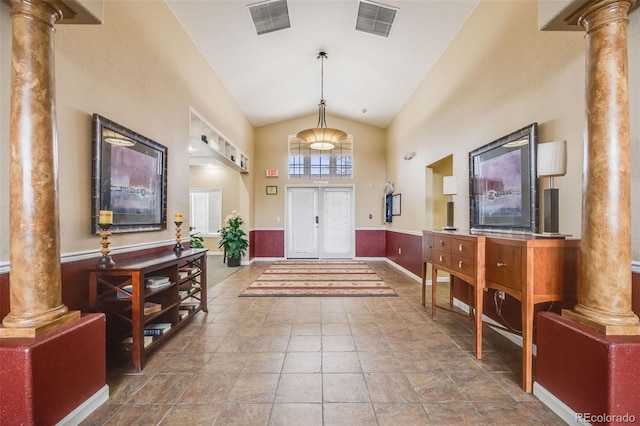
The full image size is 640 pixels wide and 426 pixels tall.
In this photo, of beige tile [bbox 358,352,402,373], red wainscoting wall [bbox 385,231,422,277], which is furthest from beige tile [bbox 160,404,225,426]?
red wainscoting wall [bbox 385,231,422,277]

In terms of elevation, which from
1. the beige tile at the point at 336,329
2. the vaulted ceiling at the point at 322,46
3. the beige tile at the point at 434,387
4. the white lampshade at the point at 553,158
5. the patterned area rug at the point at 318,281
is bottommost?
the patterned area rug at the point at 318,281

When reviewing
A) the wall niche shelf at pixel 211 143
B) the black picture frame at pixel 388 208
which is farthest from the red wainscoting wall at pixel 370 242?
the wall niche shelf at pixel 211 143

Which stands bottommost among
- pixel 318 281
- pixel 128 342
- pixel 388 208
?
pixel 318 281

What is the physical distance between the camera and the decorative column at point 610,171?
60.8 inches

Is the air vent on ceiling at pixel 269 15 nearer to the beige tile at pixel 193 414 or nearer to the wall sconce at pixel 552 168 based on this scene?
the wall sconce at pixel 552 168

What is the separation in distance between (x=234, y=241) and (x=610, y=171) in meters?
6.31

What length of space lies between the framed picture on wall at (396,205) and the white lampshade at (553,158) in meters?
4.39

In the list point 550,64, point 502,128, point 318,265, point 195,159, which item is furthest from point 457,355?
point 195,159

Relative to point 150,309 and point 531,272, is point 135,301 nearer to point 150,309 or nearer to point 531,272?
point 150,309

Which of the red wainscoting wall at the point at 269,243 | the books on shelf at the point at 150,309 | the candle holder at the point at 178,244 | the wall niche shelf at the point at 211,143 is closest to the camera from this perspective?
the books on shelf at the point at 150,309

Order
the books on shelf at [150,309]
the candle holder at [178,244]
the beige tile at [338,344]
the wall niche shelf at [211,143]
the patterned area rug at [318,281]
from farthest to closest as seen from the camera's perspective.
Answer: the patterned area rug at [318,281] < the wall niche shelf at [211,143] < the candle holder at [178,244] < the beige tile at [338,344] < the books on shelf at [150,309]

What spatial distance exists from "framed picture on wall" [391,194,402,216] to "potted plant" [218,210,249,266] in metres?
3.53

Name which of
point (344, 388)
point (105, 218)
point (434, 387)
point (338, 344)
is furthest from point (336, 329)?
point (105, 218)

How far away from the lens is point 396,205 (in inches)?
265
